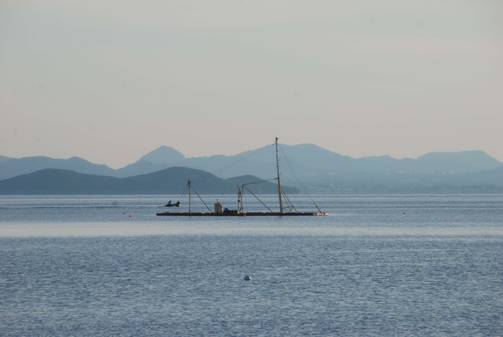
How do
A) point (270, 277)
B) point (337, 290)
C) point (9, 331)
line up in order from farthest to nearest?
1. point (270, 277)
2. point (337, 290)
3. point (9, 331)

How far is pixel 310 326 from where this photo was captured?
175ft

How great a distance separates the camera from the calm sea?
53656 mm

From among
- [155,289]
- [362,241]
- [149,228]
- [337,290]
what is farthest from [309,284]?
[149,228]

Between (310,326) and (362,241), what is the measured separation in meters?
80.1

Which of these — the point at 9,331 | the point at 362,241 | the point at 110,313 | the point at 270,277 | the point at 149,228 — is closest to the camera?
A: the point at 9,331

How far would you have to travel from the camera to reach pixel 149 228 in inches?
6973

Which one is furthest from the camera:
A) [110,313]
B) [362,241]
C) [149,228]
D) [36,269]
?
[149,228]

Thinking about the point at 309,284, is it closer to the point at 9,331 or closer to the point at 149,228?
the point at 9,331

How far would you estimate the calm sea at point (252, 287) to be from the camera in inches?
2112

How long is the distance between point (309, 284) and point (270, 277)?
274 inches

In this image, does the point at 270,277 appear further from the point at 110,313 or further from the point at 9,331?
the point at 9,331

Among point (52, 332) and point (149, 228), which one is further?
point (149, 228)

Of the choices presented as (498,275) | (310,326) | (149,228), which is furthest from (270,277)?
(149,228)

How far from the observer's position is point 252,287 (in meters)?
71.6
